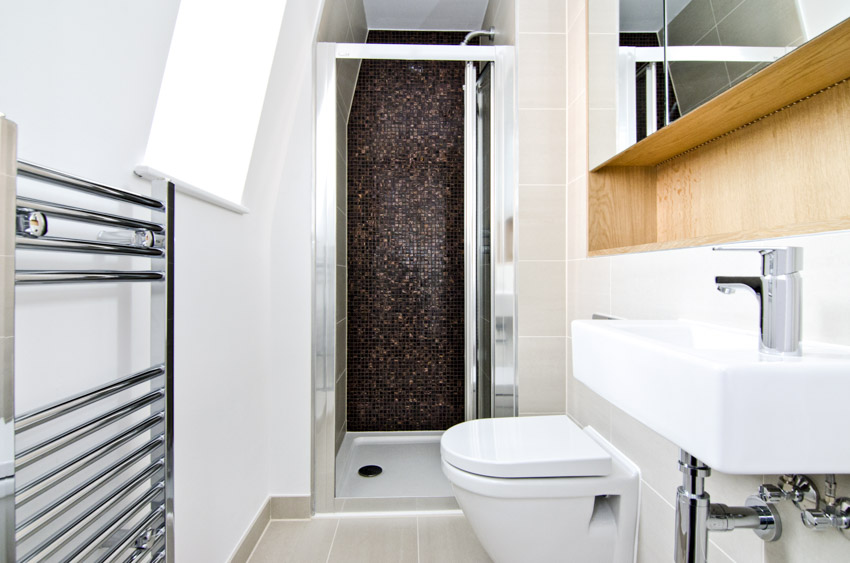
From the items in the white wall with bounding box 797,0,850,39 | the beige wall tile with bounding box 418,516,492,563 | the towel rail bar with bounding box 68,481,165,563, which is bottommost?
the beige wall tile with bounding box 418,516,492,563

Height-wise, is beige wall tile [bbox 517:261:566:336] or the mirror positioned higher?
the mirror

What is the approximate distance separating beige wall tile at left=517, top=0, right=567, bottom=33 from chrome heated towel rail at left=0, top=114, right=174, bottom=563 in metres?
1.49

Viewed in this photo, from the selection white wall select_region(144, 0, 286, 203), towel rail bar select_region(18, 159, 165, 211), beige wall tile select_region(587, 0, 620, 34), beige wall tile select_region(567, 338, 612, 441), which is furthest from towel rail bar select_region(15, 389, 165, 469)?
beige wall tile select_region(587, 0, 620, 34)

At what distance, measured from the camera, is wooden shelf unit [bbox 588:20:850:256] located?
78cm

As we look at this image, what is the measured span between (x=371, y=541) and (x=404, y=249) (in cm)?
152

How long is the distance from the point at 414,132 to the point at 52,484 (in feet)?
7.71

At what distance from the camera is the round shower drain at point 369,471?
2.03 m

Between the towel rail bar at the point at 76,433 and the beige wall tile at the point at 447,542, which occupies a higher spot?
the towel rail bar at the point at 76,433

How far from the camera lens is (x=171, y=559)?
0.90 meters

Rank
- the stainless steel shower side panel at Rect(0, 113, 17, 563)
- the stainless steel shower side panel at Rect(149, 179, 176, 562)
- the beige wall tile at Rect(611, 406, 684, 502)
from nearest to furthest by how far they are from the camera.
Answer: the stainless steel shower side panel at Rect(0, 113, 17, 563) < the stainless steel shower side panel at Rect(149, 179, 176, 562) < the beige wall tile at Rect(611, 406, 684, 502)

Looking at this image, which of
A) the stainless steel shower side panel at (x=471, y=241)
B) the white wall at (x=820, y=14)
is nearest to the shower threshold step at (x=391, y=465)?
the stainless steel shower side panel at (x=471, y=241)

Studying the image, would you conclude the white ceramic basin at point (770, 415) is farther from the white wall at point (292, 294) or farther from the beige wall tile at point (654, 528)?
the white wall at point (292, 294)

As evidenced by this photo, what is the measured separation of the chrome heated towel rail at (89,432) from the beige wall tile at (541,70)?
138 cm

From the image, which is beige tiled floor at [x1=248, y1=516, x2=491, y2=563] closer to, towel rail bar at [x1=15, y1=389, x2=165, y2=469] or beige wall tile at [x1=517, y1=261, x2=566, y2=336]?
beige wall tile at [x1=517, y1=261, x2=566, y2=336]
